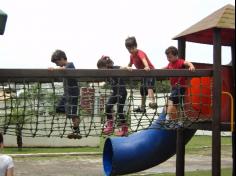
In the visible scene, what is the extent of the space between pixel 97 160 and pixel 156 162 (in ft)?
22.7

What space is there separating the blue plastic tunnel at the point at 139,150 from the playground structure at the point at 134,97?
2cm

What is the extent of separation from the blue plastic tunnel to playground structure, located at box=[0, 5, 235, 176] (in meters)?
0.02

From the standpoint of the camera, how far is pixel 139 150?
7.76 meters

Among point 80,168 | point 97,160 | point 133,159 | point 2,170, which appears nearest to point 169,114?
point 133,159

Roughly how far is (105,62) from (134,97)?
0.73m

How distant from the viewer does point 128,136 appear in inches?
319

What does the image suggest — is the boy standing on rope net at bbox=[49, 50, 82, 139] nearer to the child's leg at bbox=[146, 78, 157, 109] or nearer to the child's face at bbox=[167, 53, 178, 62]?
the child's leg at bbox=[146, 78, 157, 109]

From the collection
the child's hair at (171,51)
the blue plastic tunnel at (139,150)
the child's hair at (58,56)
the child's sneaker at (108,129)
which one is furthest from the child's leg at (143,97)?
the child's hair at (58,56)

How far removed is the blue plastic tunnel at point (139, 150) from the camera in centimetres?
774

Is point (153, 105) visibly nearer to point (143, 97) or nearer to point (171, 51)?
point (143, 97)

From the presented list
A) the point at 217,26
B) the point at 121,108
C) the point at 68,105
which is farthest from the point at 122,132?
the point at 217,26

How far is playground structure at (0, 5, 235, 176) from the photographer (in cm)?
571

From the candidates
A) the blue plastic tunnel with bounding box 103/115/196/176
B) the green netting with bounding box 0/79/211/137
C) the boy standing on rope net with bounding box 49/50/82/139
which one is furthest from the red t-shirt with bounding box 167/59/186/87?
the boy standing on rope net with bounding box 49/50/82/139

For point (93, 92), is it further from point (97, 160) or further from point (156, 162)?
point (97, 160)
